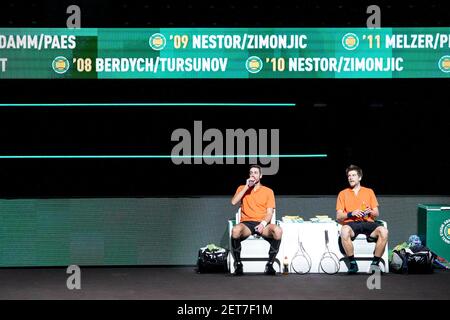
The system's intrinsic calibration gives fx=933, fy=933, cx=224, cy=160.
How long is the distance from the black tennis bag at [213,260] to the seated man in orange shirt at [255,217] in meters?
0.18

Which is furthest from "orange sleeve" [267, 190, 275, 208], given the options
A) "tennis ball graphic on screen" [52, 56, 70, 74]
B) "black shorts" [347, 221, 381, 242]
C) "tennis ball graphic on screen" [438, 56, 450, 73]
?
"tennis ball graphic on screen" [52, 56, 70, 74]

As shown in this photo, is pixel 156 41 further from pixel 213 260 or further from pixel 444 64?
pixel 444 64

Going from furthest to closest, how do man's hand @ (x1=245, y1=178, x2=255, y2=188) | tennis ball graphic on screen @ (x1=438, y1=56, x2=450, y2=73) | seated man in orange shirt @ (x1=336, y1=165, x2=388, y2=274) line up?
tennis ball graphic on screen @ (x1=438, y1=56, x2=450, y2=73) < man's hand @ (x1=245, y1=178, x2=255, y2=188) < seated man in orange shirt @ (x1=336, y1=165, x2=388, y2=274)

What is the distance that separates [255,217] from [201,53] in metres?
1.87

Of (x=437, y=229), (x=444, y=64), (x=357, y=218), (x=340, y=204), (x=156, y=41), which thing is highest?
(x=156, y=41)

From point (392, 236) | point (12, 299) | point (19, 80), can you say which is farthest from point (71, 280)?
point (392, 236)

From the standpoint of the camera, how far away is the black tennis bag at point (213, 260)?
972cm

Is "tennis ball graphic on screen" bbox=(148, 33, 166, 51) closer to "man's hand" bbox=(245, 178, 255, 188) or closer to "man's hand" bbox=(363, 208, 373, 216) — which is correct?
"man's hand" bbox=(245, 178, 255, 188)

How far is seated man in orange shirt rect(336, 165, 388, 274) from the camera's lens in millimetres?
9508

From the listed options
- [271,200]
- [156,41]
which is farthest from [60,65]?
[271,200]

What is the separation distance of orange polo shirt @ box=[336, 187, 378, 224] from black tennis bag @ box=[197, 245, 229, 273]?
1301mm

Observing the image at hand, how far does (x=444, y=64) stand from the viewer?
1017 centimetres

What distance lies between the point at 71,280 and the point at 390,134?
4116 millimetres

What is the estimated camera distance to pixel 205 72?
1003 cm
